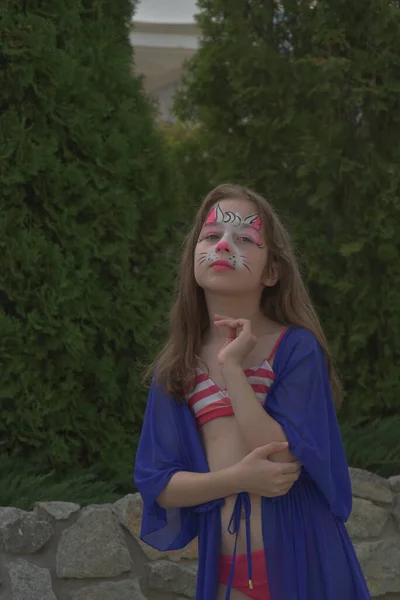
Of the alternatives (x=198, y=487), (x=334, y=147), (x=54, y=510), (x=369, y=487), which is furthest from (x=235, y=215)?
(x=334, y=147)

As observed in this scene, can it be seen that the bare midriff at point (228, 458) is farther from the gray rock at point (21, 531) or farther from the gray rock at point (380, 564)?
the gray rock at point (380, 564)

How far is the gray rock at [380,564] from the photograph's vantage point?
150 inches

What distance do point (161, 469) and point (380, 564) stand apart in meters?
2.06

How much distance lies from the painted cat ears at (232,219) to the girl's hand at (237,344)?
0.26 metres

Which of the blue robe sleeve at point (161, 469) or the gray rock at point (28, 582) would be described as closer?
the blue robe sleeve at point (161, 469)

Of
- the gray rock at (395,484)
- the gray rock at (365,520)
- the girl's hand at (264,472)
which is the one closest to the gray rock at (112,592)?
the gray rock at (365,520)

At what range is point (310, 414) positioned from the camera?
81.0 inches

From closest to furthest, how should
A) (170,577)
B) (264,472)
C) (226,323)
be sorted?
(264,472) → (226,323) → (170,577)

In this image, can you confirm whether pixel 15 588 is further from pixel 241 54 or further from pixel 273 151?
pixel 241 54

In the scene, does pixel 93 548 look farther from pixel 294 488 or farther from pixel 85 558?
pixel 294 488

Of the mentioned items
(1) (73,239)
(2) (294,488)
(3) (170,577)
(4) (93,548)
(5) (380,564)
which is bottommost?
(5) (380,564)

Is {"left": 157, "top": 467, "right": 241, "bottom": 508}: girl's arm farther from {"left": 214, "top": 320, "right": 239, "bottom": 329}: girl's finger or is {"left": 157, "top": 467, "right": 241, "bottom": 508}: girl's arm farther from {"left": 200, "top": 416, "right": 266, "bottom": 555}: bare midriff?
{"left": 214, "top": 320, "right": 239, "bottom": 329}: girl's finger

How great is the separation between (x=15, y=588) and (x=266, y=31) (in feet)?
10.2

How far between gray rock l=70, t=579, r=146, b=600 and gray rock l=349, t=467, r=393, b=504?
1030mm
